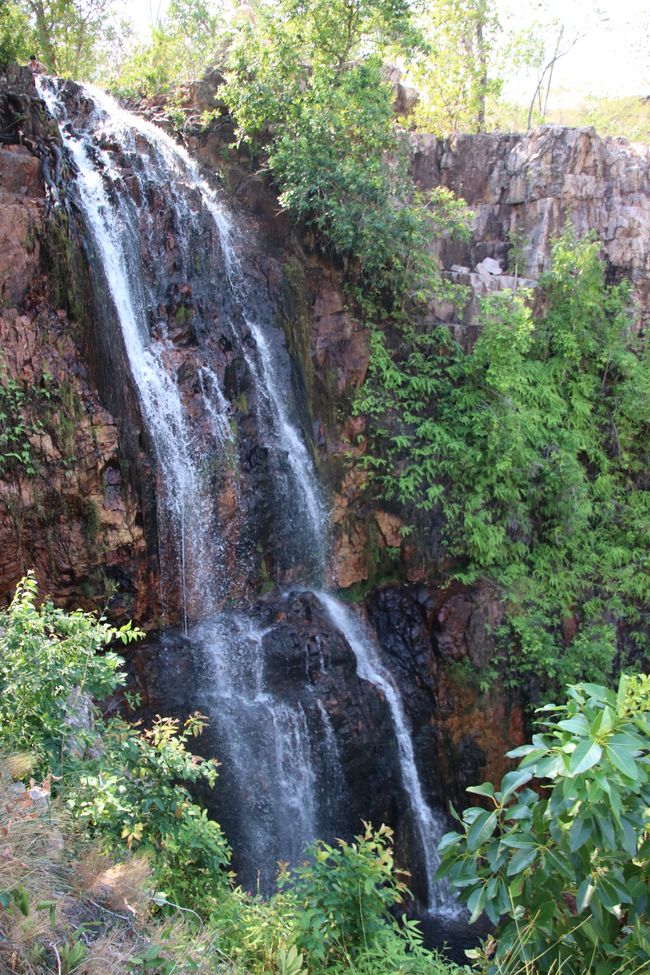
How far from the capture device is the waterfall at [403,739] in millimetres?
9875

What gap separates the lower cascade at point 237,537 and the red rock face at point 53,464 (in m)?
0.61

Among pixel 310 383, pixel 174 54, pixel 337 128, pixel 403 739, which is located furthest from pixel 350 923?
pixel 174 54

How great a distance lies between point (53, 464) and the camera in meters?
8.67

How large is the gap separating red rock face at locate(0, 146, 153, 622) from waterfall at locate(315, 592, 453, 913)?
3.17m

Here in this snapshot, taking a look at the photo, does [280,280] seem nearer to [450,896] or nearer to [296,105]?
[296,105]

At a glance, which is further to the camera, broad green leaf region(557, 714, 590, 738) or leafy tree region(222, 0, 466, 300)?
leafy tree region(222, 0, 466, 300)

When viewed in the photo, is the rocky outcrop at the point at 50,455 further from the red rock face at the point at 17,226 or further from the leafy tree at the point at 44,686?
the leafy tree at the point at 44,686

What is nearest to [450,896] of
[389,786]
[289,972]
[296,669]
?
[389,786]

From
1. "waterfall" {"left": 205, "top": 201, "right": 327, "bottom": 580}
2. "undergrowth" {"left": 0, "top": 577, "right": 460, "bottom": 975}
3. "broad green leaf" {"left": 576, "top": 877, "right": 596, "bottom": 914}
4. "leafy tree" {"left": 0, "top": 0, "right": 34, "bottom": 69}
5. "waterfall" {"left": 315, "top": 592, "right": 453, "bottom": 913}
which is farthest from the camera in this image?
"waterfall" {"left": 205, "top": 201, "right": 327, "bottom": 580}

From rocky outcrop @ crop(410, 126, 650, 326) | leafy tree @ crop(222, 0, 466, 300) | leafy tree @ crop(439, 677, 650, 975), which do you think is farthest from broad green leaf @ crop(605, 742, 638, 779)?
rocky outcrop @ crop(410, 126, 650, 326)

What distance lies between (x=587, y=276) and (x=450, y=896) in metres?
11.0

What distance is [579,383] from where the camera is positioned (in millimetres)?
13797

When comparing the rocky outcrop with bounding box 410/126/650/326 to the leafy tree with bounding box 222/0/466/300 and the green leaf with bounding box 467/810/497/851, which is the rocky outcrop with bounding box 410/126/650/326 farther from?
the green leaf with bounding box 467/810/497/851

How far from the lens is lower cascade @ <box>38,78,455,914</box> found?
9.33 m
